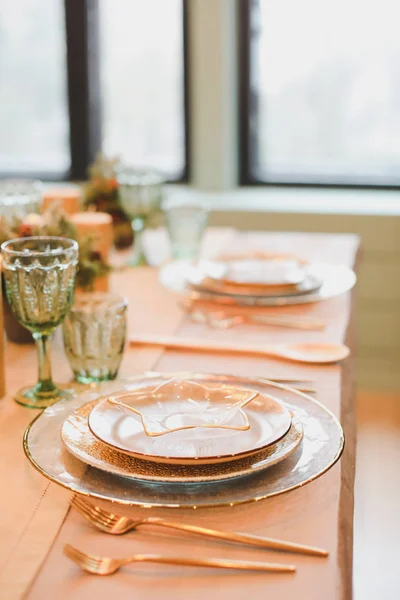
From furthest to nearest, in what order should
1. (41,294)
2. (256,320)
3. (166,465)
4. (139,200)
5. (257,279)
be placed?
(139,200)
(257,279)
(256,320)
(41,294)
(166,465)

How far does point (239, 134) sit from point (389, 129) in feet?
1.65

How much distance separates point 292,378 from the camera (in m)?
1.15

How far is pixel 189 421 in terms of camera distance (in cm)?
91

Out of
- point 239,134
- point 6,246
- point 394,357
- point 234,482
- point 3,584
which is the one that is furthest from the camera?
point 239,134

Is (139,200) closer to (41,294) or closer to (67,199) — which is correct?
(67,199)

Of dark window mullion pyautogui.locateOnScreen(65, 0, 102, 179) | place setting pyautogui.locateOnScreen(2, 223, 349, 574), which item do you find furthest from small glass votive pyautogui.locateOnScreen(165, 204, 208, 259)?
dark window mullion pyautogui.locateOnScreen(65, 0, 102, 179)

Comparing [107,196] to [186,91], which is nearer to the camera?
[107,196]

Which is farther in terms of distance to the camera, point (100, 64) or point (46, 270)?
point (100, 64)

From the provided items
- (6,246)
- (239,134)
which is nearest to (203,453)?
(6,246)

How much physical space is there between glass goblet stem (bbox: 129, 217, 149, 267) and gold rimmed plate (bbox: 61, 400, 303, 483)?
0.97 meters

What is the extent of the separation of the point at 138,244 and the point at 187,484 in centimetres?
108

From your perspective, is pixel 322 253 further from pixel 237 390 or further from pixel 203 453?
pixel 203 453

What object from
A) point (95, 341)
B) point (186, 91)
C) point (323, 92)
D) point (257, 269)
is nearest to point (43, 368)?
point (95, 341)

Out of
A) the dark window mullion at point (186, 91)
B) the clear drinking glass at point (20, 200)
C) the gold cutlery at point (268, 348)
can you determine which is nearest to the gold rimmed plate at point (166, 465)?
the gold cutlery at point (268, 348)
